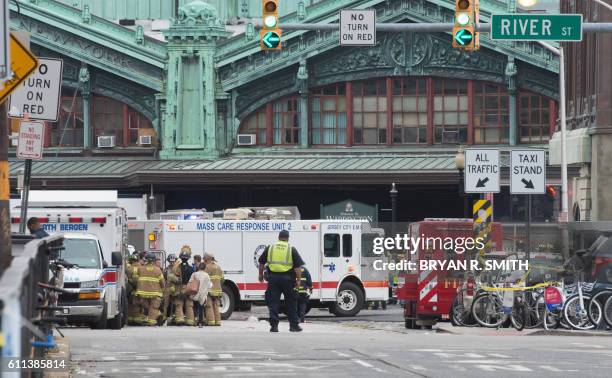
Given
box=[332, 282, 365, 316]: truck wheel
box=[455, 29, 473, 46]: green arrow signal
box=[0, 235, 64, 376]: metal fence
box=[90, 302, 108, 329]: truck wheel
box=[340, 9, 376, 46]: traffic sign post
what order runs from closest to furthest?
1. box=[0, 235, 64, 376]: metal fence
2. box=[90, 302, 108, 329]: truck wheel
3. box=[455, 29, 473, 46]: green arrow signal
4. box=[340, 9, 376, 46]: traffic sign post
5. box=[332, 282, 365, 316]: truck wheel

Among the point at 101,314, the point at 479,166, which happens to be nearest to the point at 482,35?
the point at 479,166

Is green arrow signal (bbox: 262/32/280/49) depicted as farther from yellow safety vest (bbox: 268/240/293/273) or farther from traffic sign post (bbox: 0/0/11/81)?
traffic sign post (bbox: 0/0/11/81)

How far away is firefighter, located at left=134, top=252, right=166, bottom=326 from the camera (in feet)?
102

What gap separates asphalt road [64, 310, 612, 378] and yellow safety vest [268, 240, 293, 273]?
1668 millimetres

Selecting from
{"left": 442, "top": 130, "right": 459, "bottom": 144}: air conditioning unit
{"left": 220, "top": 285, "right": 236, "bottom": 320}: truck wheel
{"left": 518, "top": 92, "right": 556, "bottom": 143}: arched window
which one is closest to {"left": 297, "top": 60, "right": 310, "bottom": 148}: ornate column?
{"left": 442, "top": 130, "right": 459, "bottom": 144}: air conditioning unit

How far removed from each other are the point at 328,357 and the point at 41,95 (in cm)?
501

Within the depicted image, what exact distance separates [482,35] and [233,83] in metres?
10.2

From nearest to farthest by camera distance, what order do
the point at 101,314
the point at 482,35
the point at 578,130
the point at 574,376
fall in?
the point at 574,376, the point at 101,314, the point at 578,130, the point at 482,35

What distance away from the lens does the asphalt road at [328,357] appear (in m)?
15.6

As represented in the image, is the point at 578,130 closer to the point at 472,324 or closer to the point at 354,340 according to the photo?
the point at 472,324

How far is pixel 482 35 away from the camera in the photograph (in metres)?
56.3

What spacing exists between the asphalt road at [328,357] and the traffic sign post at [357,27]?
362 inches

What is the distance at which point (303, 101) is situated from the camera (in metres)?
58.0

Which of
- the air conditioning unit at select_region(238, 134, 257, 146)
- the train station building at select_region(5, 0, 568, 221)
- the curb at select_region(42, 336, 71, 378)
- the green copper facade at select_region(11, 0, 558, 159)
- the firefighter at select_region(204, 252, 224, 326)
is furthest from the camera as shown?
the air conditioning unit at select_region(238, 134, 257, 146)
